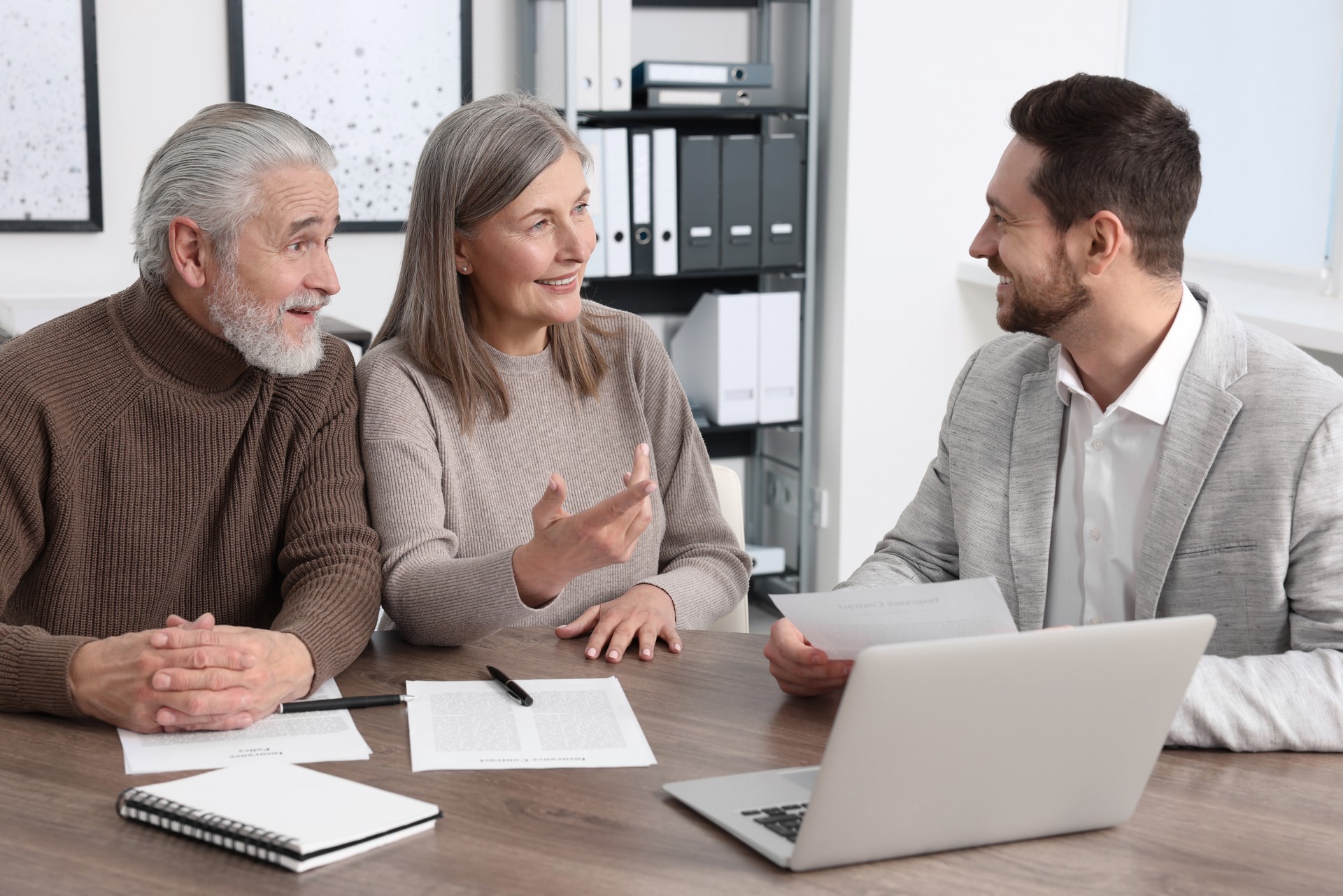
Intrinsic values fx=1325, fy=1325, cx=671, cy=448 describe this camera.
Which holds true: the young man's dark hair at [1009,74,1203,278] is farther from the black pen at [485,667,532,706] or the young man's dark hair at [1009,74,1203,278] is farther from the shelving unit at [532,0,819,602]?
the shelving unit at [532,0,819,602]

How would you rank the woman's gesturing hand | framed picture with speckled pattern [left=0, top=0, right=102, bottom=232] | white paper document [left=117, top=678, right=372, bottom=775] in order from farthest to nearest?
framed picture with speckled pattern [left=0, top=0, right=102, bottom=232]
the woman's gesturing hand
white paper document [left=117, top=678, right=372, bottom=775]

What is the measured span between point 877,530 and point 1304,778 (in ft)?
8.69

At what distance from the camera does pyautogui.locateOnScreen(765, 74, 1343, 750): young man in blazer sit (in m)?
1.45

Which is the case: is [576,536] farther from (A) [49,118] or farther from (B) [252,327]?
(A) [49,118]

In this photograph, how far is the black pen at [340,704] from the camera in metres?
1.37

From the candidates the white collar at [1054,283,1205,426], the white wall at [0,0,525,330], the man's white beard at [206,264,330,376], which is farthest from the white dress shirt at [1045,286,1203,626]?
the white wall at [0,0,525,330]

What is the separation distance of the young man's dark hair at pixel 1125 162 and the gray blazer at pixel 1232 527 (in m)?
0.12

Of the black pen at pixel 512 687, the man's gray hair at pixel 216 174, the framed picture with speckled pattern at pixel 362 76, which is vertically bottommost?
the black pen at pixel 512 687

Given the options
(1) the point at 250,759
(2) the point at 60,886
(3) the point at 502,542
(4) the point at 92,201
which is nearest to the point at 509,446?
(3) the point at 502,542

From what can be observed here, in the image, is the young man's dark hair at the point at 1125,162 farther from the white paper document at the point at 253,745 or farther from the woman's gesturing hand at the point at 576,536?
the white paper document at the point at 253,745

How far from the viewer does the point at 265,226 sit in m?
1.67

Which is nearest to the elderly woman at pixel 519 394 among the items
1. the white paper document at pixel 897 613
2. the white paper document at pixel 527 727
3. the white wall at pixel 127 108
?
the white paper document at pixel 527 727

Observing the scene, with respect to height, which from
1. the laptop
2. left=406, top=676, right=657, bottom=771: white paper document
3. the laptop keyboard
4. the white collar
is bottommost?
left=406, top=676, right=657, bottom=771: white paper document

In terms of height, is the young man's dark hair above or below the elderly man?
above
